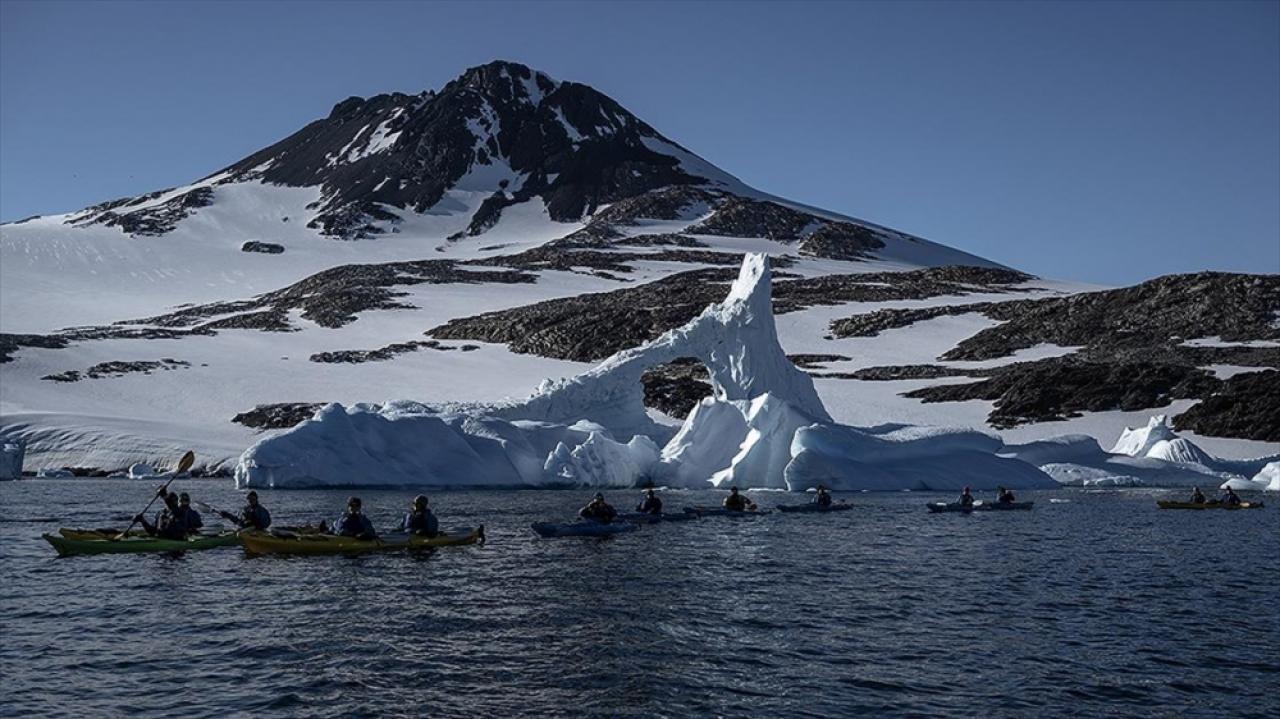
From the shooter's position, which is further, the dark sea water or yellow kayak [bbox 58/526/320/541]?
yellow kayak [bbox 58/526/320/541]

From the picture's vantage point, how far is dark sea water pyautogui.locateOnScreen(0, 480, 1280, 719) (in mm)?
16828

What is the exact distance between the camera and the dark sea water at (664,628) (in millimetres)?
16828

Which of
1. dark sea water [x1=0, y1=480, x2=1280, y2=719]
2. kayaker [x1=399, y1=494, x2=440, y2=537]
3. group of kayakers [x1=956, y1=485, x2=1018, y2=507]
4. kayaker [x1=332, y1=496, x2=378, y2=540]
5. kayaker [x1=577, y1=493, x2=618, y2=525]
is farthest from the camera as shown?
group of kayakers [x1=956, y1=485, x2=1018, y2=507]

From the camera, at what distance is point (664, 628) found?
73.2 feet

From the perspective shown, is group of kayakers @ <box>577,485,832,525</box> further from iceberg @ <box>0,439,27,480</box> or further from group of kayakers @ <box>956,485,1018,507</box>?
iceberg @ <box>0,439,27,480</box>

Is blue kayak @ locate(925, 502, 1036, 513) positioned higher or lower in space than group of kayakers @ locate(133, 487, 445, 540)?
lower

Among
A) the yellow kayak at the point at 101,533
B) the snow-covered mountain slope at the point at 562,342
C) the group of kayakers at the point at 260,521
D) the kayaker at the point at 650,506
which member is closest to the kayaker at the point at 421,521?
the group of kayakers at the point at 260,521

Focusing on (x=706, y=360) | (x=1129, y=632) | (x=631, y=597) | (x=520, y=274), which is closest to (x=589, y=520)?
(x=631, y=597)

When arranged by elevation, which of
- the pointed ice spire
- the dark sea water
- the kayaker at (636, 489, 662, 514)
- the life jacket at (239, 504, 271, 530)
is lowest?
the dark sea water

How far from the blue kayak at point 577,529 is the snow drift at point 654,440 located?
22.3 meters

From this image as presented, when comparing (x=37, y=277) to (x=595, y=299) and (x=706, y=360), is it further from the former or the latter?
(x=706, y=360)

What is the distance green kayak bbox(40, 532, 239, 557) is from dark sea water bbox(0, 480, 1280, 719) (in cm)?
44

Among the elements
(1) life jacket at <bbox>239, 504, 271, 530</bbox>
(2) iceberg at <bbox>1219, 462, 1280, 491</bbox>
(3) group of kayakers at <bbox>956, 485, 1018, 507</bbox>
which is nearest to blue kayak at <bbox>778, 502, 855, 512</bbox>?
(3) group of kayakers at <bbox>956, 485, 1018, 507</bbox>

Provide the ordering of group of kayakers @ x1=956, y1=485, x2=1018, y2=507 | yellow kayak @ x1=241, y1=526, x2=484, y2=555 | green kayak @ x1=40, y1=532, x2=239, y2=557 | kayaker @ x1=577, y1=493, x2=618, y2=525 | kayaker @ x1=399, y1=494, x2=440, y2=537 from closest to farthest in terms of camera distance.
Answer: green kayak @ x1=40, y1=532, x2=239, y2=557, yellow kayak @ x1=241, y1=526, x2=484, y2=555, kayaker @ x1=399, y1=494, x2=440, y2=537, kayaker @ x1=577, y1=493, x2=618, y2=525, group of kayakers @ x1=956, y1=485, x2=1018, y2=507
